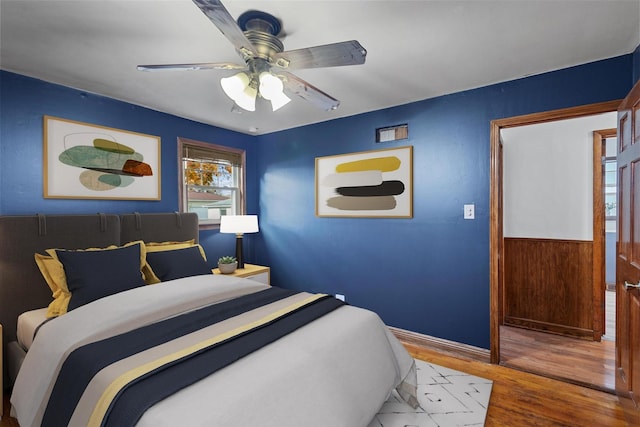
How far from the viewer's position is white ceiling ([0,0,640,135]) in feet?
5.42

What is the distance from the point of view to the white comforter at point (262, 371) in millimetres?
1140

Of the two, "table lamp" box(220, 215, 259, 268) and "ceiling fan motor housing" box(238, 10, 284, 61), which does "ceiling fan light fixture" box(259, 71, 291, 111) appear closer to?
"ceiling fan motor housing" box(238, 10, 284, 61)

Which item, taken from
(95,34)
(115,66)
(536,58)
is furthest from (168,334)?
(536,58)

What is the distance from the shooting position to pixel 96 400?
1214 millimetres

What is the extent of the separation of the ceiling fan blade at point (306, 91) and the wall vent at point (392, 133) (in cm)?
131

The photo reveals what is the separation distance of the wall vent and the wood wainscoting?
1873 millimetres

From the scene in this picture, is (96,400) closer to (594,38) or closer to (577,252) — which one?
(594,38)

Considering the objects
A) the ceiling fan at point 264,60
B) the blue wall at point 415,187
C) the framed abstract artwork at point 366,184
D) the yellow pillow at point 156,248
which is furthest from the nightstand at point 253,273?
the ceiling fan at point 264,60

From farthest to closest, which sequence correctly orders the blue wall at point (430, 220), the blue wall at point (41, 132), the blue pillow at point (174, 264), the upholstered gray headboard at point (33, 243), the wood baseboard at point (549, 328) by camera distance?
the wood baseboard at point (549, 328) < the blue pillow at point (174, 264) < the blue wall at point (430, 220) < the blue wall at point (41, 132) < the upholstered gray headboard at point (33, 243)

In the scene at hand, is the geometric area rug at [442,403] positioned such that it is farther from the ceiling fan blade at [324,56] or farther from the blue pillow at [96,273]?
the ceiling fan blade at [324,56]

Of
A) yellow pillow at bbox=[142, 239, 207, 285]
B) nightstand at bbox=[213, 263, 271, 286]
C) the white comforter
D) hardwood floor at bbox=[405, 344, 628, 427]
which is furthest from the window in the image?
hardwood floor at bbox=[405, 344, 628, 427]

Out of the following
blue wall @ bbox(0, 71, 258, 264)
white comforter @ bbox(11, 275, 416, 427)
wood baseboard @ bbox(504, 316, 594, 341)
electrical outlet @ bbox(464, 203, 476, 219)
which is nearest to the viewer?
white comforter @ bbox(11, 275, 416, 427)

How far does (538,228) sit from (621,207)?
1638 mm

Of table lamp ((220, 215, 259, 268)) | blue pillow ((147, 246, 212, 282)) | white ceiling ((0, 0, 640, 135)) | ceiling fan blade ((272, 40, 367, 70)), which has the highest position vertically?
white ceiling ((0, 0, 640, 135))
